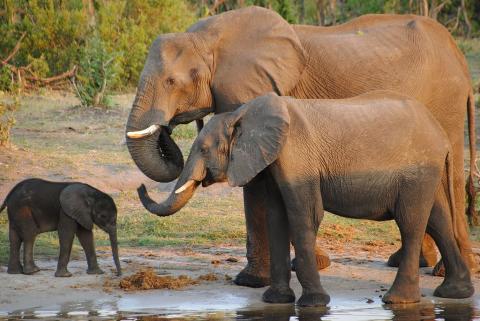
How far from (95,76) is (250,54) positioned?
10.3 meters

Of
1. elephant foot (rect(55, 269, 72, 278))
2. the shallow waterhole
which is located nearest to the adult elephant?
the shallow waterhole

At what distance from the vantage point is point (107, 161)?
13.6 m

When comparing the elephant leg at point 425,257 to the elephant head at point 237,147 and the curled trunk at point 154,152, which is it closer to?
the curled trunk at point 154,152

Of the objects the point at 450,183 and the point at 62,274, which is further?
the point at 62,274

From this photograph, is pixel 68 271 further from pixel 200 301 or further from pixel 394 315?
pixel 394 315

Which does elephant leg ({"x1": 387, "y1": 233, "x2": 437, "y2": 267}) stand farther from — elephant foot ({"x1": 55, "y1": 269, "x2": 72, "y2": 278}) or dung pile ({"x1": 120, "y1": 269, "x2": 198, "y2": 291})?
elephant foot ({"x1": 55, "y1": 269, "x2": 72, "y2": 278})

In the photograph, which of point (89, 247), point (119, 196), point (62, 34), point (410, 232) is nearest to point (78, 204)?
point (89, 247)

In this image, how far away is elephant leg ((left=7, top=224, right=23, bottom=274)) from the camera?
856cm

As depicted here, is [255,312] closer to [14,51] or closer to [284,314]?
[284,314]

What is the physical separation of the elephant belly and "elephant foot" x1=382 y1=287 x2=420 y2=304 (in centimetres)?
53

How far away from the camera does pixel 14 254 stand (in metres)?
8.59

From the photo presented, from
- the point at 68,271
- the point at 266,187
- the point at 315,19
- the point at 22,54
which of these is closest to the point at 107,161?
the point at 68,271

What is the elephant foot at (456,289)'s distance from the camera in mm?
8195

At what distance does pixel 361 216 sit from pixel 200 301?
1241 millimetres
